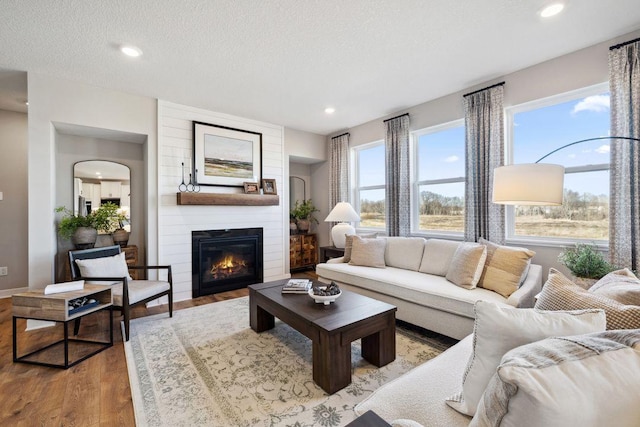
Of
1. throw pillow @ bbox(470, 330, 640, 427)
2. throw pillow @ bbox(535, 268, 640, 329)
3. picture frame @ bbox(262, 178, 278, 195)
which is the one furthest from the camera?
picture frame @ bbox(262, 178, 278, 195)

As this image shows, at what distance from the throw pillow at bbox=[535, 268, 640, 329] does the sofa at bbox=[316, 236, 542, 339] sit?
102cm

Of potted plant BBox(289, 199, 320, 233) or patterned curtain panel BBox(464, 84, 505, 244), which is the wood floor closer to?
potted plant BBox(289, 199, 320, 233)

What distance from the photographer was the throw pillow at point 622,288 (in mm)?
1179

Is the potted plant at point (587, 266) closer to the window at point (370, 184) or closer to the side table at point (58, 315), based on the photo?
the window at point (370, 184)

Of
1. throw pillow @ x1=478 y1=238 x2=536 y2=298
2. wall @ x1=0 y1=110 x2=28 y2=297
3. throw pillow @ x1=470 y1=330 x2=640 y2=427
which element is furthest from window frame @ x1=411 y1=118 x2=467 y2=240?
wall @ x1=0 y1=110 x2=28 y2=297

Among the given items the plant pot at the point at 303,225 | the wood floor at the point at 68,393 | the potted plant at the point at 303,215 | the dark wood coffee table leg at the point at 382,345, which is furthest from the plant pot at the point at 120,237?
the dark wood coffee table leg at the point at 382,345

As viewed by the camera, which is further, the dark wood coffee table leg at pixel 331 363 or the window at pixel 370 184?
the window at pixel 370 184

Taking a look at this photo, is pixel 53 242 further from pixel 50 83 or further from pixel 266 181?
pixel 266 181

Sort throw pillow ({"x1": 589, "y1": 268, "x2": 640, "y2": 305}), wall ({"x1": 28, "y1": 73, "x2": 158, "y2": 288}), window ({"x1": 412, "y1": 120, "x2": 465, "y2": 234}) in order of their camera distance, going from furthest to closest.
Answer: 1. window ({"x1": 412, "y1": 120, "x2": 465, "y2": 234})
2. wall ({"x1": 28, "y1": 73, "x2": 158, "y2": 288})
3. throw pillow ({"x1": 589, "y1": 268, "x2": 640, "y2": 305})

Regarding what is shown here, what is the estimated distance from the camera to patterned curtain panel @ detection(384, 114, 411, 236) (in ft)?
13.6

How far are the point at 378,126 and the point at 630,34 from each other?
2821 mm

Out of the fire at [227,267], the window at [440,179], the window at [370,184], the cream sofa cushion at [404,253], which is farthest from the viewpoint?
the window at [370,184]

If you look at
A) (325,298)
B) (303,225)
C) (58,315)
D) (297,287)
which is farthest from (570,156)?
(58,315)

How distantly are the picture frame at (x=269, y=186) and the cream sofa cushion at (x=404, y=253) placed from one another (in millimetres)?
2092
